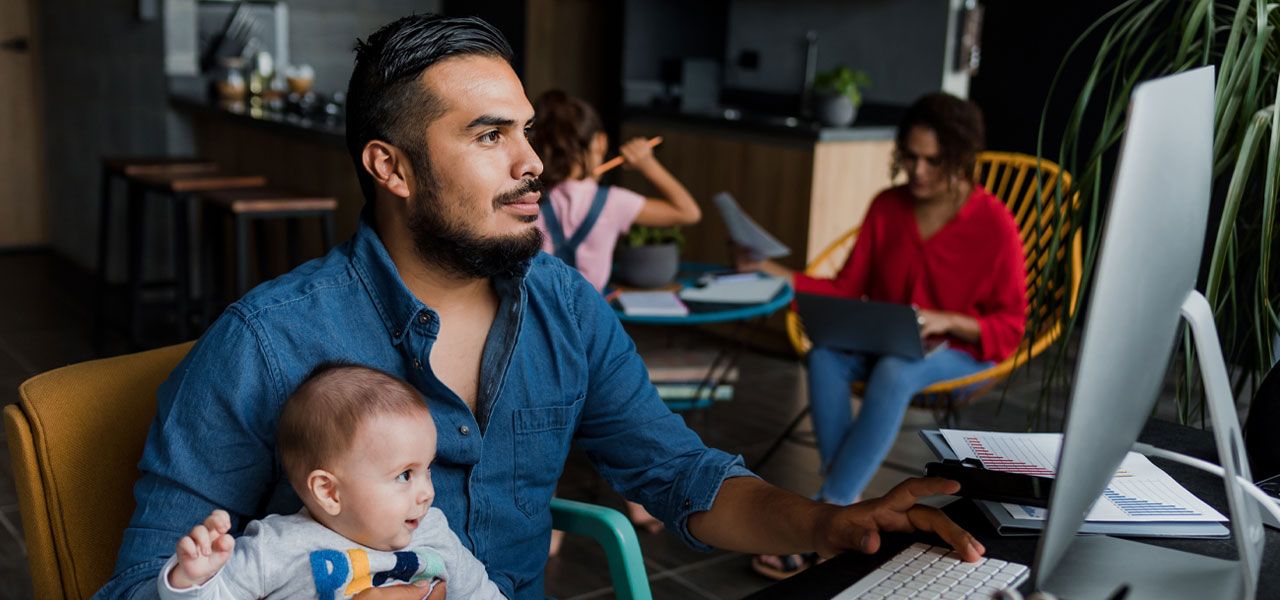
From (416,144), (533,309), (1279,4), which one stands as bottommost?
(533,309)

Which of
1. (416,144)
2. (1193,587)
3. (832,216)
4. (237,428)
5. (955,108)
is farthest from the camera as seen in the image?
(832,216)

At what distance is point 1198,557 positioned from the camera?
1129 mm

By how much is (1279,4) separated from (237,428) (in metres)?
1.39

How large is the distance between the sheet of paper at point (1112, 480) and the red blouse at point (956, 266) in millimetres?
1677

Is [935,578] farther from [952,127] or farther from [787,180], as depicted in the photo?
[787,180]

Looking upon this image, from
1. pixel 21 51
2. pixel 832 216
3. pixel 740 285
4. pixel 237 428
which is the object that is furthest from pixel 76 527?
pixel 21 51

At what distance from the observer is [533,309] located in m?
1.46

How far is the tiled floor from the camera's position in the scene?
2764mm

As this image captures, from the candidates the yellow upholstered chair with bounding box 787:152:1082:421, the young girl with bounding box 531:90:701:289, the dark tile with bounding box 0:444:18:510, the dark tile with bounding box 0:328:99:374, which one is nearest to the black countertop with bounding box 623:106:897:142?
the yellow upholstered chair with bounding box 787:152:1082:421

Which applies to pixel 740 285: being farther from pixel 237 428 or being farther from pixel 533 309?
pixel 237 428

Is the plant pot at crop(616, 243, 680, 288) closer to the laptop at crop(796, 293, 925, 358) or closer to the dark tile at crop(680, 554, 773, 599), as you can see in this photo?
the laptop at crop(796, 293, 925, 358)

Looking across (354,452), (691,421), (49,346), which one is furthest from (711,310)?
(49,346)

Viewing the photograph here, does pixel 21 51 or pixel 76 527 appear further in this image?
pixel 21 51

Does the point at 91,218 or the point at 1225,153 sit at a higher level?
the point at 1225,153
